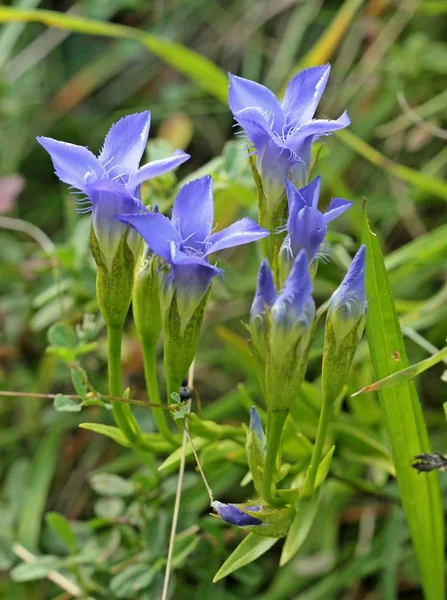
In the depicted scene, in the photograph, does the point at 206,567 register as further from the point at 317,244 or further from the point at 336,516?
the point at 317,244

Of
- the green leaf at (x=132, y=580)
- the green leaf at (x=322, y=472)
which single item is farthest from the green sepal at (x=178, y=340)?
the green leaf at (x=132, y=580)

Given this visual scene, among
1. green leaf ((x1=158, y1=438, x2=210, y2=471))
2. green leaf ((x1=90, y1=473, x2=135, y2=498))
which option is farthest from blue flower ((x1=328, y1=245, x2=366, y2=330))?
green leaf ((x1=90, y1=473, x2=135, y2=498))

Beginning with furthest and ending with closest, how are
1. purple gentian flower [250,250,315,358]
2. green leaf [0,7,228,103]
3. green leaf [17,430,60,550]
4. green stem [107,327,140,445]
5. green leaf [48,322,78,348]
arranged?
green leaf [0,7,228,103] < green leaf [17,430,60,550] < green leaf [48,322,78,348] < green stem [107,327,140,445] < purple gentian flower [250,250,315,358]

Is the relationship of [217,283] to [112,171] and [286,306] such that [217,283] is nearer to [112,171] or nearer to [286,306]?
[112,171]

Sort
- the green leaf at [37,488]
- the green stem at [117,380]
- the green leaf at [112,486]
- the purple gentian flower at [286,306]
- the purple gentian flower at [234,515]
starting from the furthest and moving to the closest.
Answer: the green leaf at [37,488] < the green leaf at [112,486] < the green stem at [117,380] < the purple gentian flower at [234,515] < the purple gentian flower at [286,306]

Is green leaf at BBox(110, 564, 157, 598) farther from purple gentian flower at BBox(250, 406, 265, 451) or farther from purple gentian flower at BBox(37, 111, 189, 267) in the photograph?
purple gentian flower at BBox(37, 111, 189, 267)

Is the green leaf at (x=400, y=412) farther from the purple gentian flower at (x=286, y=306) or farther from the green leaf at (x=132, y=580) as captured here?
the green leaf at (x=132, y=580)
